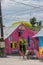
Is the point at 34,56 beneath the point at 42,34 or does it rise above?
beneath

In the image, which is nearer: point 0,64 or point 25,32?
point 0,64

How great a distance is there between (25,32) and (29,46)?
5.65 m

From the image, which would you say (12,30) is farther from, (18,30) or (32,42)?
(32,42)

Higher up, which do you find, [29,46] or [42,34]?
[42,34]

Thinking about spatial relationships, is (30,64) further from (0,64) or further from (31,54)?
(31,54)

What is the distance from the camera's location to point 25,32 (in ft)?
124

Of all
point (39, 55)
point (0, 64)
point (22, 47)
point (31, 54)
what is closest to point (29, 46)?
point (22, 47)

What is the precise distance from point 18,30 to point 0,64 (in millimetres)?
16357

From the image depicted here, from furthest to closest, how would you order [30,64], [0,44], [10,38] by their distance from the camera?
1. [10,38]
2. [0,44]
3. [30,64]

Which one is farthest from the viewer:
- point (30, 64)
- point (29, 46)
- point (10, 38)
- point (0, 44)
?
point (10, 38)

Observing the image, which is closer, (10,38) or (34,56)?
(34,56)

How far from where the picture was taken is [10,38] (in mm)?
36219

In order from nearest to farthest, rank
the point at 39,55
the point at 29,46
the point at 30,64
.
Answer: the point at 30,64, the point at 39,55, the point at 29,46

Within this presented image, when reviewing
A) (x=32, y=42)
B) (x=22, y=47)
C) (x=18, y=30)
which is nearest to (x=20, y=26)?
(x=18, y=30)
